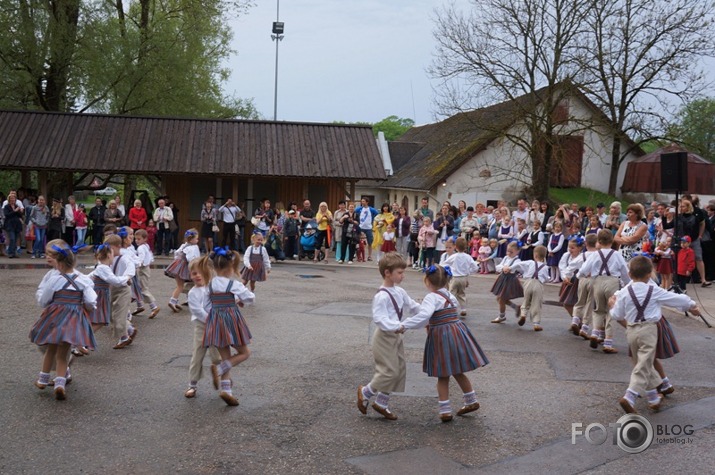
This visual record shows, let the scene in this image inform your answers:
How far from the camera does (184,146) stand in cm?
2636

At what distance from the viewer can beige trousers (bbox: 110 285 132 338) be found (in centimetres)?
1052

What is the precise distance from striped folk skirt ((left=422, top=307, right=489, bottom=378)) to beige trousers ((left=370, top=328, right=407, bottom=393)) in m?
0.25

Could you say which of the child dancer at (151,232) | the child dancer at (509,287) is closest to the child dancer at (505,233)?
the child dancer at (509,287)

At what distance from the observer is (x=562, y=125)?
29.8 meters

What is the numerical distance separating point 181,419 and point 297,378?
185cm

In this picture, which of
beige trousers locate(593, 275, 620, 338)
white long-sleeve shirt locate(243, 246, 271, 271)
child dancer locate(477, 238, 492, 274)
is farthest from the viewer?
child dancer locate(477, 238, 492, 274)

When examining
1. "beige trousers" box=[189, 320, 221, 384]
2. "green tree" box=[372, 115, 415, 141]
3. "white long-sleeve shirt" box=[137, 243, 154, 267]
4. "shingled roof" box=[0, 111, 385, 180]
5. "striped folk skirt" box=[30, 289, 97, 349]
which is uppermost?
"green tree" box=[372, 115, 415, 141]

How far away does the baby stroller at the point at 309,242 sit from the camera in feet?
76.2

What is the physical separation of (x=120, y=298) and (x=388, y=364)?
465 cm

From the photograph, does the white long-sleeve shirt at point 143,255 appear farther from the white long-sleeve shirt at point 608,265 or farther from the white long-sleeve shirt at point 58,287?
the white long-sleeve shirt at point 608,265

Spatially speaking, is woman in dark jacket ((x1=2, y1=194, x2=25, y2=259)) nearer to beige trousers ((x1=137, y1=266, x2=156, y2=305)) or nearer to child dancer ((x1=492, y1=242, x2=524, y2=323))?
beige trousers ((x1=137, y1=266, x2=156, y2=305))

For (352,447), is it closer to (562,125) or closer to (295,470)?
(295,470)

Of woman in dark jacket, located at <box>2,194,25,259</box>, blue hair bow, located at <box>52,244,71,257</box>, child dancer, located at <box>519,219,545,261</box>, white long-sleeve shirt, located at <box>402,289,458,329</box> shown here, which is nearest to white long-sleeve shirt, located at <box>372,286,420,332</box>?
white long-sleeve shirt, located at <box>402,289,458,329</box>

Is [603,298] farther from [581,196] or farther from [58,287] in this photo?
[581,196]
